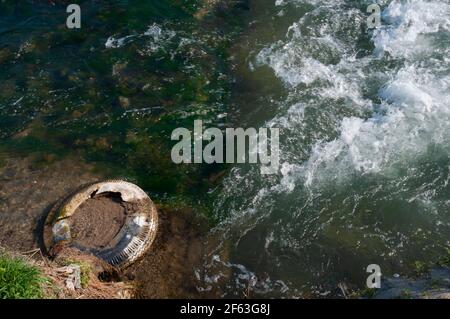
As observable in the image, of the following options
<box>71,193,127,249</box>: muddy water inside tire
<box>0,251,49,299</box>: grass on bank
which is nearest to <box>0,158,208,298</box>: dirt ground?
<box>71,193,127,249</box>: muddy water inside tire

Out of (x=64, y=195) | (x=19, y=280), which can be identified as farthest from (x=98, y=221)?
(x=19, y=280)

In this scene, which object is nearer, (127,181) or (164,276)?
(164,276)

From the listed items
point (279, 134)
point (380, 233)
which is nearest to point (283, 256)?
point (380, 233)

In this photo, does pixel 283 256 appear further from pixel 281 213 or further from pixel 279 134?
pixel 279 134

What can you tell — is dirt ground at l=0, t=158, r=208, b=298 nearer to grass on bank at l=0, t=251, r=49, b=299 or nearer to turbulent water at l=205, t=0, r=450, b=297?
turbulent water at l=205, t=0, r=450, b=297

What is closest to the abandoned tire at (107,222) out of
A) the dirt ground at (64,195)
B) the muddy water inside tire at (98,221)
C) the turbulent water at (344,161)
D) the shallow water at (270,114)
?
the muddy water inside tire at (98,221)
